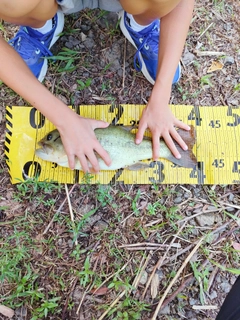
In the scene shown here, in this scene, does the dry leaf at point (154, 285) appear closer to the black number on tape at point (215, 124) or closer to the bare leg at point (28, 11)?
the black number on tape at point (215, 124)

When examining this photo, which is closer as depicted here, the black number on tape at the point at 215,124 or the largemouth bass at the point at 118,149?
the largemouth bass at the point at 118,149

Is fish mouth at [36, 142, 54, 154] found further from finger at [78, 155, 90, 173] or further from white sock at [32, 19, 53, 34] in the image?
white sock at [32, 19, 53, 34]

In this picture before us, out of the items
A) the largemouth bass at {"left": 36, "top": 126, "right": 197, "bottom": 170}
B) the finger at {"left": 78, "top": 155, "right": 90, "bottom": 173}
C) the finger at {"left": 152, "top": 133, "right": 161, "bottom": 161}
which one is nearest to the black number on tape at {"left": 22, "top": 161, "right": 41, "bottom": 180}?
the largemouth bass at {"left": 36, "top": 126, "right": 197, "bottom": 170}

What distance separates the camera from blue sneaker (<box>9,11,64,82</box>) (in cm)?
306

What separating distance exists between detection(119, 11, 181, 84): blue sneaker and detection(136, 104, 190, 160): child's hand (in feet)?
1.45

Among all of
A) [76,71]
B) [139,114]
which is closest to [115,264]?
[139,114]

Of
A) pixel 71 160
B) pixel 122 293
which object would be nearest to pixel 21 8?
pixel 71 160

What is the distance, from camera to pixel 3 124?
3.13 meters

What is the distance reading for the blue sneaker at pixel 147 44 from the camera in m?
3.08

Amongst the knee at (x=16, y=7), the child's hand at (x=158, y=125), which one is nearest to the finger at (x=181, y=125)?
the child's hand at (x=158, y=125)

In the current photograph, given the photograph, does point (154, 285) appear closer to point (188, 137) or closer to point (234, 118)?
point (188, 137)

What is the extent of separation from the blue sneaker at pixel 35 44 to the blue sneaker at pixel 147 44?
0.60 metres

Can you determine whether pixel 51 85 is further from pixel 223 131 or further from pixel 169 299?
pixel 169 299

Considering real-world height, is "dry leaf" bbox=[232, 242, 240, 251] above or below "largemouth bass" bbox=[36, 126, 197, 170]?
below
